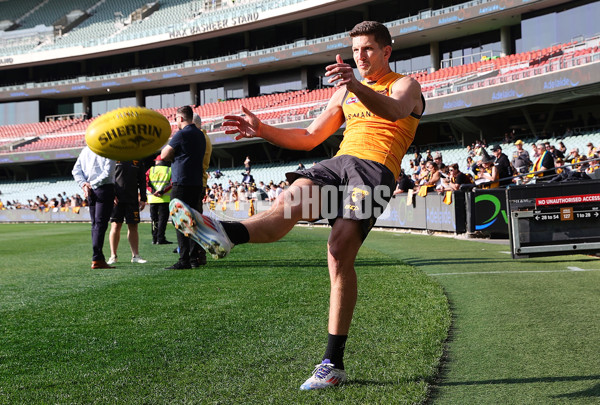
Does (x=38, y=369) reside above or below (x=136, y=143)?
below

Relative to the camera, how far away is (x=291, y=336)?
3.92 m


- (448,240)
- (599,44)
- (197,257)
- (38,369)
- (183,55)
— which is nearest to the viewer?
(38,369)

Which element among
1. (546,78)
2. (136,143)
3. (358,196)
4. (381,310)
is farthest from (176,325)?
(546,78)

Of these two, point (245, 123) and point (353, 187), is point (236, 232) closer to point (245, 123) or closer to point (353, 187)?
point (353, 187)

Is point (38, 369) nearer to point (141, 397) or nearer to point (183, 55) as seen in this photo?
point (141, 397)

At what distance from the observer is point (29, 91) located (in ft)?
172

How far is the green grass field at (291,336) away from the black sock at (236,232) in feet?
2.44

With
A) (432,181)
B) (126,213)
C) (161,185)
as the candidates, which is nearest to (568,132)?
(432,181)

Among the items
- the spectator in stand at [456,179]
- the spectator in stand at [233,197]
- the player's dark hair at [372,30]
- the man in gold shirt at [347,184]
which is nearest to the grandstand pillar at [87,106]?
the spectator in stand at [233,197]

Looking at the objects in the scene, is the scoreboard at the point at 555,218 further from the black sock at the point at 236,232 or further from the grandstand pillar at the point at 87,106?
the grandstand pillar at the point at 87,106

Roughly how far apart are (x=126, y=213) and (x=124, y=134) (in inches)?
195

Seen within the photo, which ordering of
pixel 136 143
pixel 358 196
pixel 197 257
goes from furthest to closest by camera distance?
pixel 197 257, pixel 136 143, pixel 358 196

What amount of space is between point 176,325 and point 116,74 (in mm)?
49085

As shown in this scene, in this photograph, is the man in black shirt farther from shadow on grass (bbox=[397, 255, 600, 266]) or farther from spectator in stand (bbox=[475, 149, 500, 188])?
spectator in stand (bbox=[475, 149, 500, 188])
